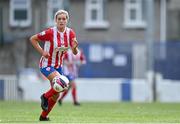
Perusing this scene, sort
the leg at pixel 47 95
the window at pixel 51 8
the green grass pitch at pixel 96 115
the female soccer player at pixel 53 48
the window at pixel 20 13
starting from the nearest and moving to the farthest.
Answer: the leg at pixel 47 95 → the female soccer player at pixel 53 48 → the green grass pitch at pixel 96 115 → the window at pixel 51 8 → the window at pixel 20 13

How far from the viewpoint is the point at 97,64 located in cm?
4259

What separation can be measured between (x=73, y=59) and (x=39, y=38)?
12154mm

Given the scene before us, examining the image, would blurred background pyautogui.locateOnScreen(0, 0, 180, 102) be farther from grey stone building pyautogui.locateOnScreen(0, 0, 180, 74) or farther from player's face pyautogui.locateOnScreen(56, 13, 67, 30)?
player's face pyautogui.locateOnScreen(56, 13, 67, 30)

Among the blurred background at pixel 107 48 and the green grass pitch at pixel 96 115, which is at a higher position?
the blurred background at pixel 107 48

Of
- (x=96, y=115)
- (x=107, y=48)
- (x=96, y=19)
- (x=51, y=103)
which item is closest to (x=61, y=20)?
(x=51, y=103)

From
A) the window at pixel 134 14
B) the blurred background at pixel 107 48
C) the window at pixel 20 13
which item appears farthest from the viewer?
the window at pixel 20 13

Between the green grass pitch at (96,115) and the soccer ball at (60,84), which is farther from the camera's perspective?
the green grass pitch at (96,115)

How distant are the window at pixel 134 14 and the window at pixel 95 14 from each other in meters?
1.16

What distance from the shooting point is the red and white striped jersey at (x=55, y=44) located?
1900 cm

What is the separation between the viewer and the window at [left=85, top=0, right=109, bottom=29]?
182 ft

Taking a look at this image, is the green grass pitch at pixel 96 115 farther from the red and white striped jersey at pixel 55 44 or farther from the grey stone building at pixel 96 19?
the grey stone building at pixel 96 19

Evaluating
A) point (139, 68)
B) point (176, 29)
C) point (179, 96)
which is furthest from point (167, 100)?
point (176, 29)

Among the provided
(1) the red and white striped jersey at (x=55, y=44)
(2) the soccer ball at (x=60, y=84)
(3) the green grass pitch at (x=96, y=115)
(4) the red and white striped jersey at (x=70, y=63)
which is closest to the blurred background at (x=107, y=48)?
(4) the red and white striped jersey at (x=70, y=63)

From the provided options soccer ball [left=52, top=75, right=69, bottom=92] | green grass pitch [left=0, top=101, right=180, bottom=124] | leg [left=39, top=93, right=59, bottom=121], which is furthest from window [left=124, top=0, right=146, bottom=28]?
soccer ball [left=52, top=75, right=69, bottom=92]
